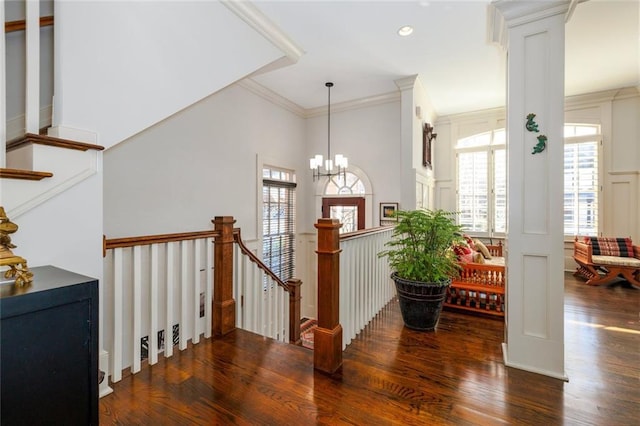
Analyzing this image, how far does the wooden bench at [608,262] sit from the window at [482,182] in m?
1.23

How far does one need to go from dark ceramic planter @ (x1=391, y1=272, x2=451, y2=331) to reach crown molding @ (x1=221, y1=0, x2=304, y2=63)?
280cm

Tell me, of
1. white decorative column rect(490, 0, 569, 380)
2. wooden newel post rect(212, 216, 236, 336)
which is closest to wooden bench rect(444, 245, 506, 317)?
white decorative column rect(490, 0, 569, 380)

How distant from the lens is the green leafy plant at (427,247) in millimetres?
2809

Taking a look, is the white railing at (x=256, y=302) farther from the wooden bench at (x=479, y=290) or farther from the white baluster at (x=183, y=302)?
the wooden bench at (x=479, y=290)

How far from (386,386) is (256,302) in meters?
1.64

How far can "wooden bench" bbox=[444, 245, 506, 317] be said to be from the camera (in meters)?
3.24

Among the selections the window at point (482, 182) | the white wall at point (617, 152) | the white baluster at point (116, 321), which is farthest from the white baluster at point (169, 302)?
the white wall at point (617, 152)

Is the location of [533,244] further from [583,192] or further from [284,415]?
[583,192]

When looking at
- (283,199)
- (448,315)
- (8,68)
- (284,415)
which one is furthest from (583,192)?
(8,68)

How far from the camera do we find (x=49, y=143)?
1.54m

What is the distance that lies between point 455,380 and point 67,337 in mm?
2207

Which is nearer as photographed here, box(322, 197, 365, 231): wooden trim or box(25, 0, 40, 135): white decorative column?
box(25, 0, 40, 135): white decorative column

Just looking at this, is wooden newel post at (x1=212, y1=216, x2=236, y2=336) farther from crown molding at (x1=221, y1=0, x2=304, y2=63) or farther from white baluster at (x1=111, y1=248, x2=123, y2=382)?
crown molding at (x1=221, y1=0, x2=304, y2=63)

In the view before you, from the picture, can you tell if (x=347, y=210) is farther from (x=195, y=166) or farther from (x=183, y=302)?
(x=183, y=302)
